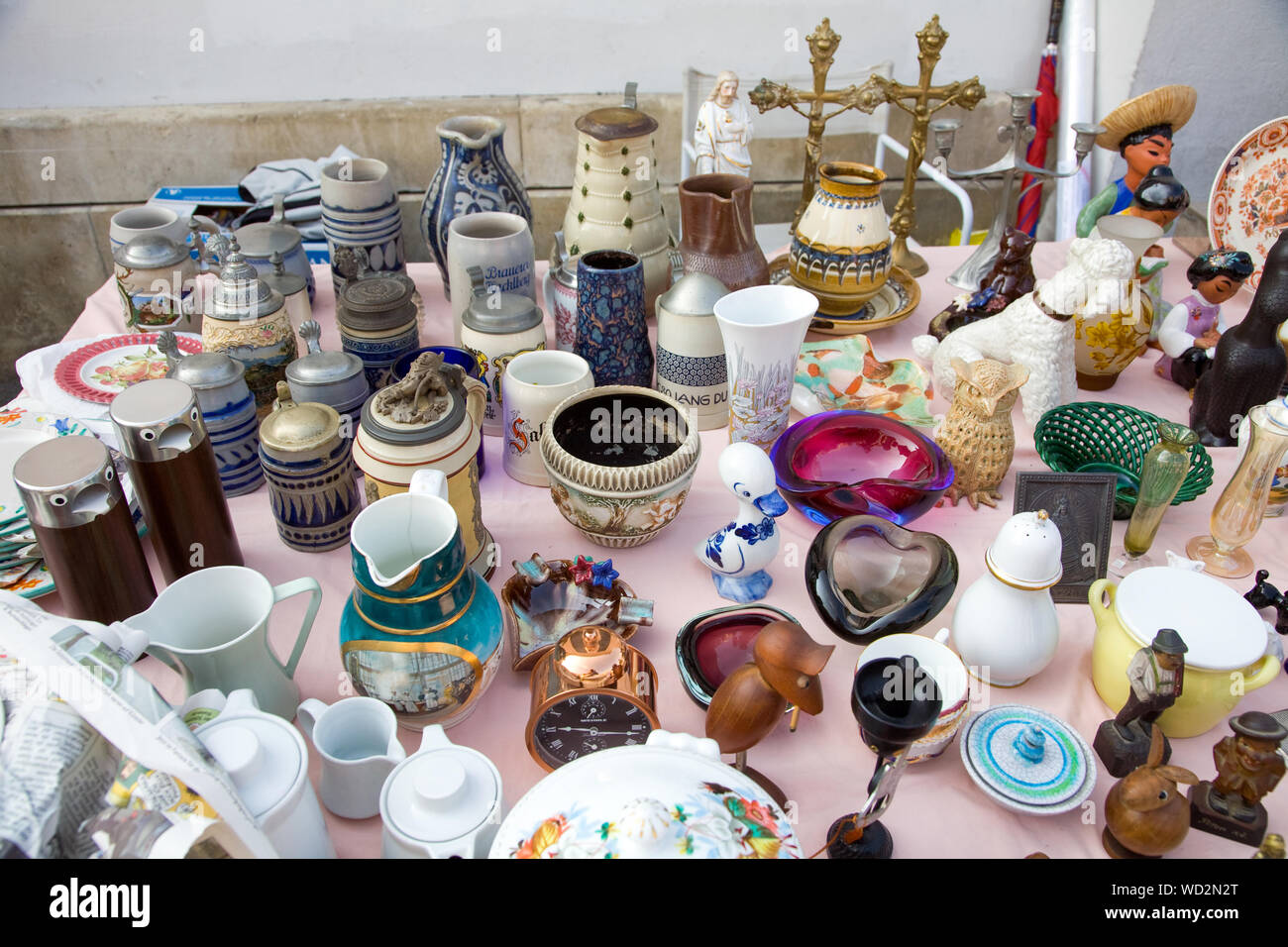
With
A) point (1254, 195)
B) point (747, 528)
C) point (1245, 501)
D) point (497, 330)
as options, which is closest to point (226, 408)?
point (497, 330)

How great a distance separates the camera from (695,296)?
1.55 meters

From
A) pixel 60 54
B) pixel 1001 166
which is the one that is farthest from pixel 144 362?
pixel 60 54

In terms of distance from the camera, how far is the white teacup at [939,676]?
106 cm

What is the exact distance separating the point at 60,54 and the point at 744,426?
3185mm

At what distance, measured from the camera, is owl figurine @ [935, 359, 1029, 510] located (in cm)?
143

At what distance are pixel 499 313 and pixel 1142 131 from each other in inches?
57.3

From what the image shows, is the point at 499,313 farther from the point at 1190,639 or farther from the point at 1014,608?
the point at 1190,639

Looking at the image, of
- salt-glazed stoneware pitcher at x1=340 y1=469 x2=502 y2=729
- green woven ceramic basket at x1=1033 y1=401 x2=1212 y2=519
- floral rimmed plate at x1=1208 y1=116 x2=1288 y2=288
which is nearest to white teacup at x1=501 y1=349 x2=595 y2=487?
salt-glazed stoneware pitcher at x1=340 y1=469 x2=502 y2=729

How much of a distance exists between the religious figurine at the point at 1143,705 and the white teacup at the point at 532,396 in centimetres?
86

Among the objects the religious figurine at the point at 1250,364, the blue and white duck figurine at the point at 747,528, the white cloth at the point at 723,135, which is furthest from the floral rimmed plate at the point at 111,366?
the religious figurine at the point at 1250,364

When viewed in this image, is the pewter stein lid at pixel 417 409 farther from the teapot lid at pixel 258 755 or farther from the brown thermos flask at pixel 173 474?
the teapot lid at pixel 258 755

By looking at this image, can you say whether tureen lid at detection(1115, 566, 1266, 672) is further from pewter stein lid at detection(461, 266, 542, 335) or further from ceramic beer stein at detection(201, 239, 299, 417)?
ceramic beer stein at detection(201, 239, 299, 417)

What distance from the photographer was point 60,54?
130 inches

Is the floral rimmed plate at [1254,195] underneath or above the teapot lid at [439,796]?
above
